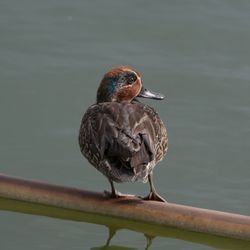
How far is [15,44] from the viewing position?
8.87 m

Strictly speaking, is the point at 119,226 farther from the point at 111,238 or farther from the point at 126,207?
the point at 126,207

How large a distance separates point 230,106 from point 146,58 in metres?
0.99

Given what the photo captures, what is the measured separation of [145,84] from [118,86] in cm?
160

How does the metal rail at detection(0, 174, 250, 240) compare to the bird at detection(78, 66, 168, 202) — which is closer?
the metal rail at detection(0, 174, 250, 240)

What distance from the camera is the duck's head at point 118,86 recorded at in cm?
678

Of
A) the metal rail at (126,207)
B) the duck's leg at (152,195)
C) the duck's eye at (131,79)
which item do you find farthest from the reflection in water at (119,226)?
the duck's eye at (131,79)

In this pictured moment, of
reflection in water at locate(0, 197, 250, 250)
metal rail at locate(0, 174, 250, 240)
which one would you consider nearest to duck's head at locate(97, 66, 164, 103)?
reflection in water at locate(0, 197, 250, 250)

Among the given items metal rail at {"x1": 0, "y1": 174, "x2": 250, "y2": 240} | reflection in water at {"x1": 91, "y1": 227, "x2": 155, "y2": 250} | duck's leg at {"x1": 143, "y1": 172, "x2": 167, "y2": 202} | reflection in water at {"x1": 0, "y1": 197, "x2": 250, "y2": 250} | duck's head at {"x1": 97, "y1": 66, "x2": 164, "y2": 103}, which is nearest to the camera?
metal rail at {"x1": 0, "y1": 174, "x2": 250, "y2": 240}

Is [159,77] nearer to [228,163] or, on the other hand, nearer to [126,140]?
[228,163]

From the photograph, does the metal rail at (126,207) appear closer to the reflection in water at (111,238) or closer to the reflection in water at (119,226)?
the reflection in water at (119,226)

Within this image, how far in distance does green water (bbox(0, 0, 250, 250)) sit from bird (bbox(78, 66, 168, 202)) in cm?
44

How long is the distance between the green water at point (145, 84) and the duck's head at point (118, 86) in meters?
0.60

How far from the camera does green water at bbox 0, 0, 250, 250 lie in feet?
22.3

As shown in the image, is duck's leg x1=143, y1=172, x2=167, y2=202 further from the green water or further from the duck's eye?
the duck's eye
